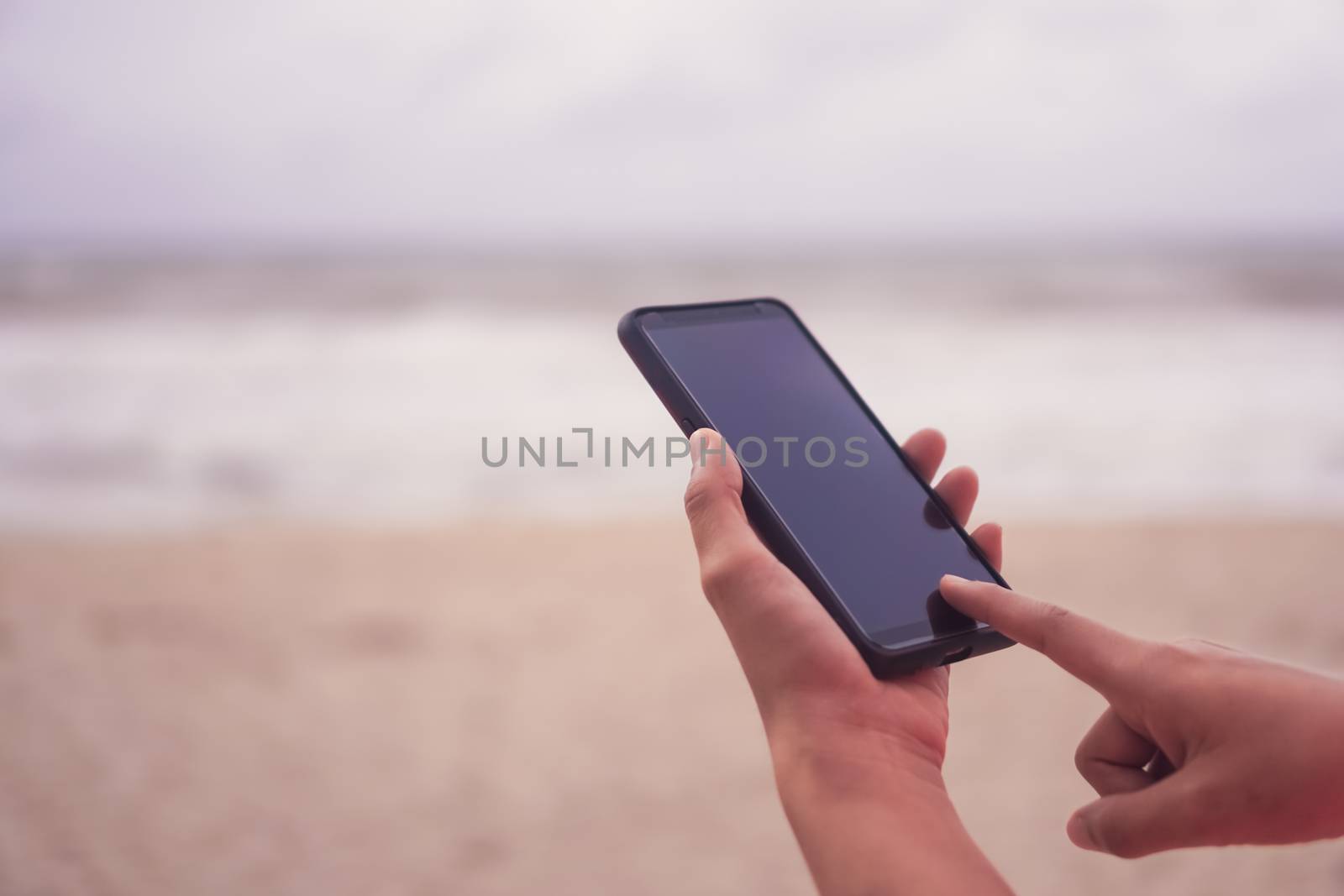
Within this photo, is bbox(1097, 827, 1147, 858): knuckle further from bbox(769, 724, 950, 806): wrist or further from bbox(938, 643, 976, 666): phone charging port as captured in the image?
bbox(938, 643, 976, 666): phone charging port

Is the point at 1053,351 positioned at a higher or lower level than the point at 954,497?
lower

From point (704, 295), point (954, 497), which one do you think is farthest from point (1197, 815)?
point (704, 295)

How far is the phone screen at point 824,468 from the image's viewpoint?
4.30ft

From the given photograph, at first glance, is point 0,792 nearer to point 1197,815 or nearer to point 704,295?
point 1197,815

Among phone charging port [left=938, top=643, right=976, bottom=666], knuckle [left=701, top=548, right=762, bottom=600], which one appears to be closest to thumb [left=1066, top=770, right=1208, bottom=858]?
phone charging port [left=938, top=643, right=976, bottom=666]

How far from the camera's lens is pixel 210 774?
3.28m

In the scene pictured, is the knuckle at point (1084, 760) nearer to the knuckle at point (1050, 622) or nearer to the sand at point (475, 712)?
the knuckle at point (1050, 622)

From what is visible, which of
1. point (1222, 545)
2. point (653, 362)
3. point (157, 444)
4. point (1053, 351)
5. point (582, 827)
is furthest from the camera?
point (1053, 351)

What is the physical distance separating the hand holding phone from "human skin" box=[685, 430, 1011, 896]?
17 cm

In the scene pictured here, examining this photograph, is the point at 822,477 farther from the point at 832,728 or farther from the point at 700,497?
the point at 832,728

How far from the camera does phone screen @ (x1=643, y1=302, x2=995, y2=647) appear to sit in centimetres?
131

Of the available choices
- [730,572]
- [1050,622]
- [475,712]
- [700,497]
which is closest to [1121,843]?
[1050,622]

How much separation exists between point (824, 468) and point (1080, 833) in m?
0.60

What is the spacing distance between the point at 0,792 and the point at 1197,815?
11.6 feet
